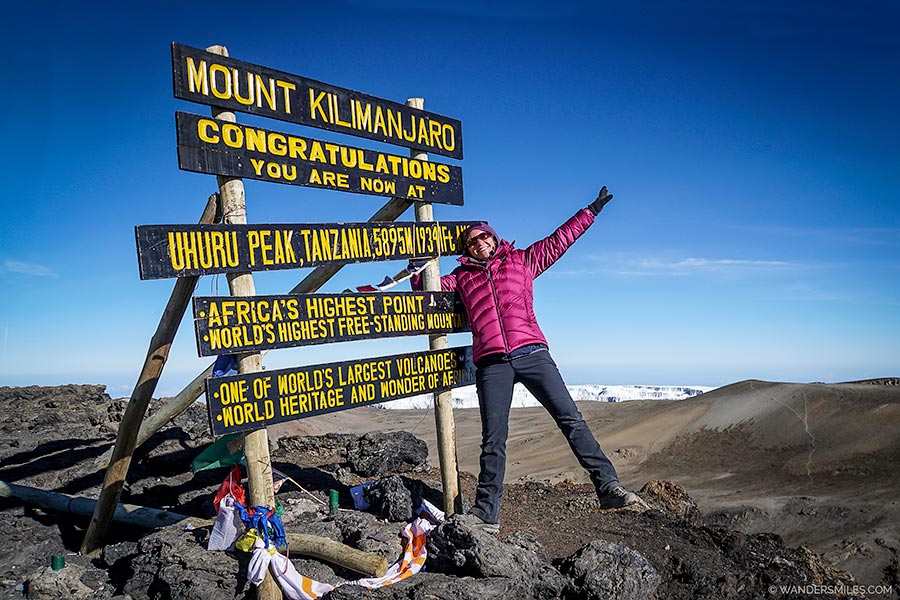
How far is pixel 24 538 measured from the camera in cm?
591

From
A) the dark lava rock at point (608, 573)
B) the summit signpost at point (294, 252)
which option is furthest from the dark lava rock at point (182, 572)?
the dark lava rock at point (608, 573)

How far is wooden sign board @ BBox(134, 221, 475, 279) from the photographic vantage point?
167 inches

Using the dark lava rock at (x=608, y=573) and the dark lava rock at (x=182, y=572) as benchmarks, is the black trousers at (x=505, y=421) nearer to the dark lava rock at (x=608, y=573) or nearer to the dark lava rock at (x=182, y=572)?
the dark lava rock at (x=608, y=573)

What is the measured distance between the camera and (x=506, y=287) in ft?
18.0

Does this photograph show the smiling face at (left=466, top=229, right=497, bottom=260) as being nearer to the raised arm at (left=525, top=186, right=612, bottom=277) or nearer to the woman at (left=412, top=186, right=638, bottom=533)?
the woman at (left=412, top=186, right=638, bottom=533)

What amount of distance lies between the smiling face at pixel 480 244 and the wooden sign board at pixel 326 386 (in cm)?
92

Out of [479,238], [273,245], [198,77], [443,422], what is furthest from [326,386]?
[198,77]

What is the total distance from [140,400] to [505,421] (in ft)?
9.37

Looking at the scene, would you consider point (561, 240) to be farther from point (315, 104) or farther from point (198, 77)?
point (198, 77)

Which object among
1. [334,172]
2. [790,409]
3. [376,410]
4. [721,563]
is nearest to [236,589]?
[334,172]

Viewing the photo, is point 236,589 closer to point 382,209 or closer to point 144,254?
point 144,254

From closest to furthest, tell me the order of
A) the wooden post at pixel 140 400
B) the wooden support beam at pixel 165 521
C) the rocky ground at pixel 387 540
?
1. the rocky ground at pixel 387 540
2. the wooden support beam at pixel 165 521
3. the wooden post at pixel 140 400

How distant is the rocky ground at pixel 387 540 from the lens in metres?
4.34

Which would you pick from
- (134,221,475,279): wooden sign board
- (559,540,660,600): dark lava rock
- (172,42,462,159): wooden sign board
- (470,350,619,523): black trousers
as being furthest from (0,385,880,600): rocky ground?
(172,42,462,159): wooden sign board
